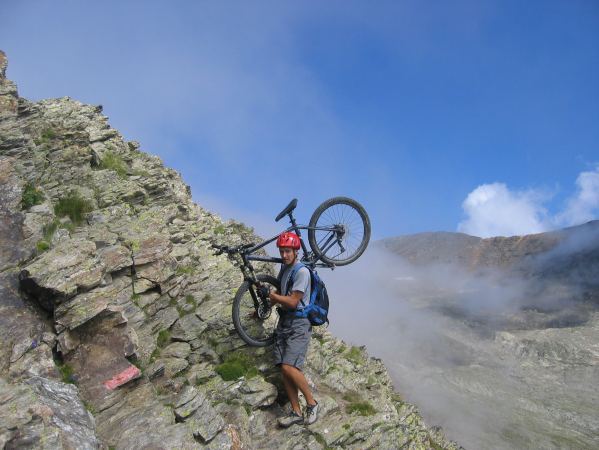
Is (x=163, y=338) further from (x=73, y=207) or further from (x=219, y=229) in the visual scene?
(x=219, y=229)

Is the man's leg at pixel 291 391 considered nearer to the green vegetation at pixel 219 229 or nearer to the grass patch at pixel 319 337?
the grass patch at pixel 319 337

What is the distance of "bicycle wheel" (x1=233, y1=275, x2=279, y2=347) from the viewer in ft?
35.2

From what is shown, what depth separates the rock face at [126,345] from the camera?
7852 millimetres

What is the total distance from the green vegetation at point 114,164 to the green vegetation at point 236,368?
12.2m

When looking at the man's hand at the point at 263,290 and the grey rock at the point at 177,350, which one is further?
the grey rock at the point at 177,350

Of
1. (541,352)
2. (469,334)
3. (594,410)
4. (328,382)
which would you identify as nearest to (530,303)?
(469,334)

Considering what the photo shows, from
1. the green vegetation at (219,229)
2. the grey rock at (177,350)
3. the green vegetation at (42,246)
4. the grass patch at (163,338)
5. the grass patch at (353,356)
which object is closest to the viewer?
the grey rock at (177,350)

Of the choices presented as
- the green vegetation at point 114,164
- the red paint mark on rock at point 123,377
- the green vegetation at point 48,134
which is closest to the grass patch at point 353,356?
the red paint mark on rock at point 123,377

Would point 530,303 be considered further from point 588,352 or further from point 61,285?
point 61,285

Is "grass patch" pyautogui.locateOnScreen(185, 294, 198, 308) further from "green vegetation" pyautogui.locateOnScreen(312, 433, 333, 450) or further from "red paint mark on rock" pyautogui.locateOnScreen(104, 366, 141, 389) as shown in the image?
"green vegetation" pyautogui.locateOnScreen(312, 433, 333, 450)

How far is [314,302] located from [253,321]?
7.96 ft

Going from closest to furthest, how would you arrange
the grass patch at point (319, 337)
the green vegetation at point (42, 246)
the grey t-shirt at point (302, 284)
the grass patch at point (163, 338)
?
the grey t-shirt at point (302, 284), the grass patch at point (163, 338), the green vegetation at point (42, 246), the grass patch at point (319, 337)

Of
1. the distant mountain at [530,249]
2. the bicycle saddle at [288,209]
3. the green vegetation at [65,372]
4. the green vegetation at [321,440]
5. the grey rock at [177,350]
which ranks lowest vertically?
the green vegetation at [65,372]

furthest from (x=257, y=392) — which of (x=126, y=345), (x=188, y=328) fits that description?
(x=126, y=345)
